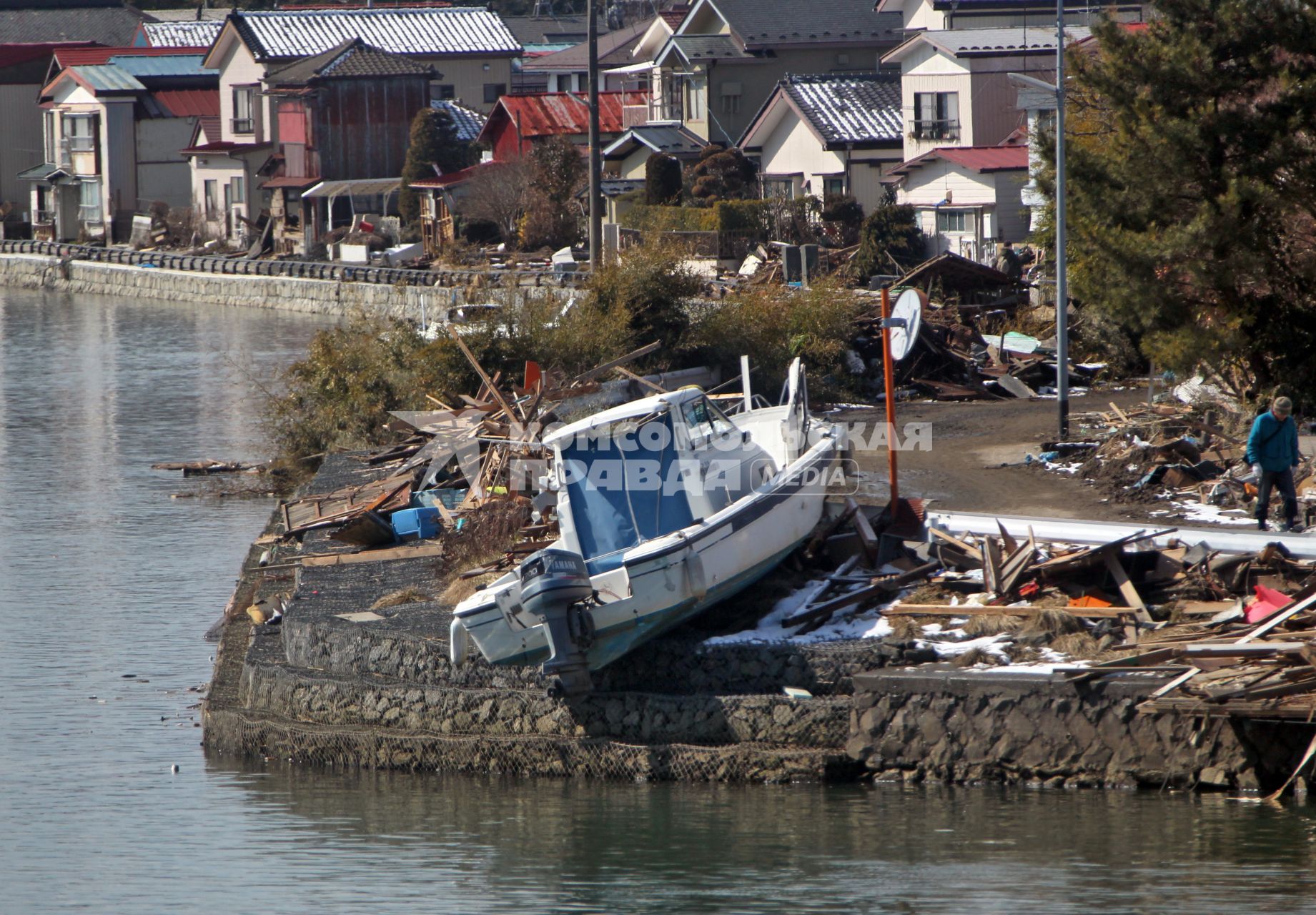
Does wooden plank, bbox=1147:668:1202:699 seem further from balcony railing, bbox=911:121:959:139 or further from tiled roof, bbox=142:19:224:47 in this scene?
tiled roof, bbox=142:19:224:47

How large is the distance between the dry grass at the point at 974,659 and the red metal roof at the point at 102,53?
57897 mm

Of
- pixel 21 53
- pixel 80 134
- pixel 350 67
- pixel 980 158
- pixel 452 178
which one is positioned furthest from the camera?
pixel 21 53

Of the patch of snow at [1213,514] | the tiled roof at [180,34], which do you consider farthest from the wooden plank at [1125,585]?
the tiled roof at [180,34]

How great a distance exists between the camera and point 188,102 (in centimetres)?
6238

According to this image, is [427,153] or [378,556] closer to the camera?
[378,556]

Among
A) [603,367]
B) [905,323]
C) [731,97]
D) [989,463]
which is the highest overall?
[731,97]

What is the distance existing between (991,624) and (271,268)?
41.2 metres

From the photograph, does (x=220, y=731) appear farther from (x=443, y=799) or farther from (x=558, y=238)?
(x=558, y=238)

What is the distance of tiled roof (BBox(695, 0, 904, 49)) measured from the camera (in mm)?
51000

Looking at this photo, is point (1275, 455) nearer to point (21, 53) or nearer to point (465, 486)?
point (465, 486)

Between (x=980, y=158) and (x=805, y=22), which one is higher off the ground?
(x=805, y=22)

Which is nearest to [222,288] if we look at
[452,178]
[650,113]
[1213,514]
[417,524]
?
[452,178]

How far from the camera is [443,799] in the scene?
11641mm

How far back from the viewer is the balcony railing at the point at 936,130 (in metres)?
41.3
